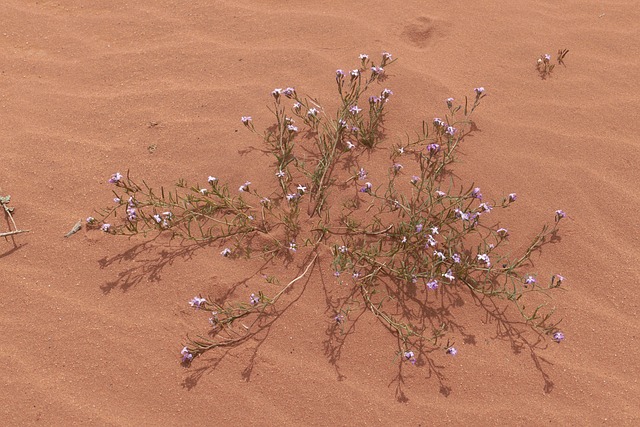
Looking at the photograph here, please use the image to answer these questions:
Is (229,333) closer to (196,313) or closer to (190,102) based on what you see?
(196,313)

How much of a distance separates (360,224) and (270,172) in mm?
651

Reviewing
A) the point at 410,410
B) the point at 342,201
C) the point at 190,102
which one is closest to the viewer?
the point at 410,410

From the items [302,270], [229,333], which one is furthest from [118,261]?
[302,270]

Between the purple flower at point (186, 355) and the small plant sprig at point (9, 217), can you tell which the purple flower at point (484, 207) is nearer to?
the purple flower at point (186, 355)

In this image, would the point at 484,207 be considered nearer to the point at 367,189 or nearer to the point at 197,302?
the point at 367,189

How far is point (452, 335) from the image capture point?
247 cm

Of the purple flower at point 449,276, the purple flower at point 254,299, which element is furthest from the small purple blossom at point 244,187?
the purple flower at point 449,276

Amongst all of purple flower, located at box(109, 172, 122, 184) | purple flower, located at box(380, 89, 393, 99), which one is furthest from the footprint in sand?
purple flower, located at box(109, 172, 122, 184)

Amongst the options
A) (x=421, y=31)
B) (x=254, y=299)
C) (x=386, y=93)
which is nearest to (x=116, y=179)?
(x=254, y=299)

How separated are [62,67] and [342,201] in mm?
2327

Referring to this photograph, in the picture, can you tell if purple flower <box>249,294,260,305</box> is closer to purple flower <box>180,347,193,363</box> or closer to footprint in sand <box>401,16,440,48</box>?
purple flower <box>180,347,193,363</box>

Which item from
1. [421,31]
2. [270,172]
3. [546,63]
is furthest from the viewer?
[421,31]

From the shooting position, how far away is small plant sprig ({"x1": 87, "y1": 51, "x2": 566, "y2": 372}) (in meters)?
2.52

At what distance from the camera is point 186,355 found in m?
2.37
